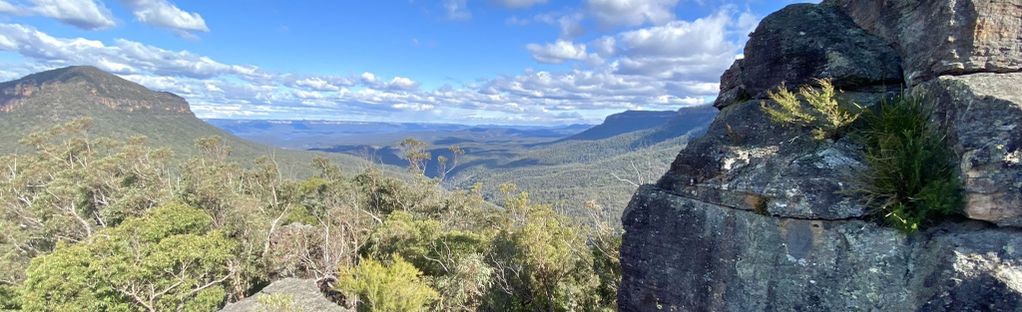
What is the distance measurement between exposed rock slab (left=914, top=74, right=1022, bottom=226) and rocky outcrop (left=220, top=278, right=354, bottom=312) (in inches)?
608

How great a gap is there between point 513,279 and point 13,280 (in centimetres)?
2534

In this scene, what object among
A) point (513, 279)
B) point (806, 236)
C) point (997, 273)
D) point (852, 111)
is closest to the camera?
point (997, 273)

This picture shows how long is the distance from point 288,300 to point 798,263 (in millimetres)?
13312

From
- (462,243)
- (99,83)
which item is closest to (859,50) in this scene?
(462,243)

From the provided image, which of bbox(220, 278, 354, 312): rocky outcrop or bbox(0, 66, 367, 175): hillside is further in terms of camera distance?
bbox(0, 66, 367, 175): hillside

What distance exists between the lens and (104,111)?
14725cm

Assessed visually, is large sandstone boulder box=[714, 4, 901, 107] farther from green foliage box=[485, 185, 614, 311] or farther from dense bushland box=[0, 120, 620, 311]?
green foliage box=[485, 185, 614, 311]

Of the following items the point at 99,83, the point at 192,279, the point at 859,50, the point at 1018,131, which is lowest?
the point at 192,279

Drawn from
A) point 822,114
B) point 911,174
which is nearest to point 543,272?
point 822,114

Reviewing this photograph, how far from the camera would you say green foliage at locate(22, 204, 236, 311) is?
16.1 metres

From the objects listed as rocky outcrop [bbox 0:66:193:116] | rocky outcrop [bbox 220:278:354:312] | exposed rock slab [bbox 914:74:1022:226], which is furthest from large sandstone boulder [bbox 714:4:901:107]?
rocky outcrop [bbox 0:66:193:116]

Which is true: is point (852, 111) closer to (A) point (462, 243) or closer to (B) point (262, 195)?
(A) point (462, 243)

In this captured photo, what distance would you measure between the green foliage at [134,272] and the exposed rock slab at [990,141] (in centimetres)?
2330

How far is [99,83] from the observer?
173 m
